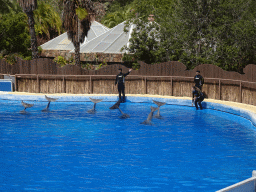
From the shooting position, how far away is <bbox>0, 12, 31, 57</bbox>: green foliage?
40344 millimetres

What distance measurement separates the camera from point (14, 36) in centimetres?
4094

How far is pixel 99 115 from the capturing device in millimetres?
→ 19359

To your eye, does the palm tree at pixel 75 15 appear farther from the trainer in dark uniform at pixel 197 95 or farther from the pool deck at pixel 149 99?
the trainer in dark uniform at pixel 197 95

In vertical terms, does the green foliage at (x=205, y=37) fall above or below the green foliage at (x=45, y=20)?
below

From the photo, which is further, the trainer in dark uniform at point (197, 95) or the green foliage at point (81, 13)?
→ the green foliage at point (81, 13)

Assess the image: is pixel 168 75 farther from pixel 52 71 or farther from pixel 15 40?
pixel 15 40

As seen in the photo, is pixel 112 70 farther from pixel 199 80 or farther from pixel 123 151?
pixel 123 151

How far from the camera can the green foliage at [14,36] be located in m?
40.3

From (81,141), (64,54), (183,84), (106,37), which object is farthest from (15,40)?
(81,141)

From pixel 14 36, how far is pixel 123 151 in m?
31.5

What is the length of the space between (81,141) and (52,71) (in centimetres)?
1281

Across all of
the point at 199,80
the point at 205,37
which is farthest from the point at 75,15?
the point at 199,80

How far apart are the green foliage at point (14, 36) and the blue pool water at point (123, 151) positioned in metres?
22.4

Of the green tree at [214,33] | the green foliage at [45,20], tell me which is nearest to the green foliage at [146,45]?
the green tree at [214,33]
